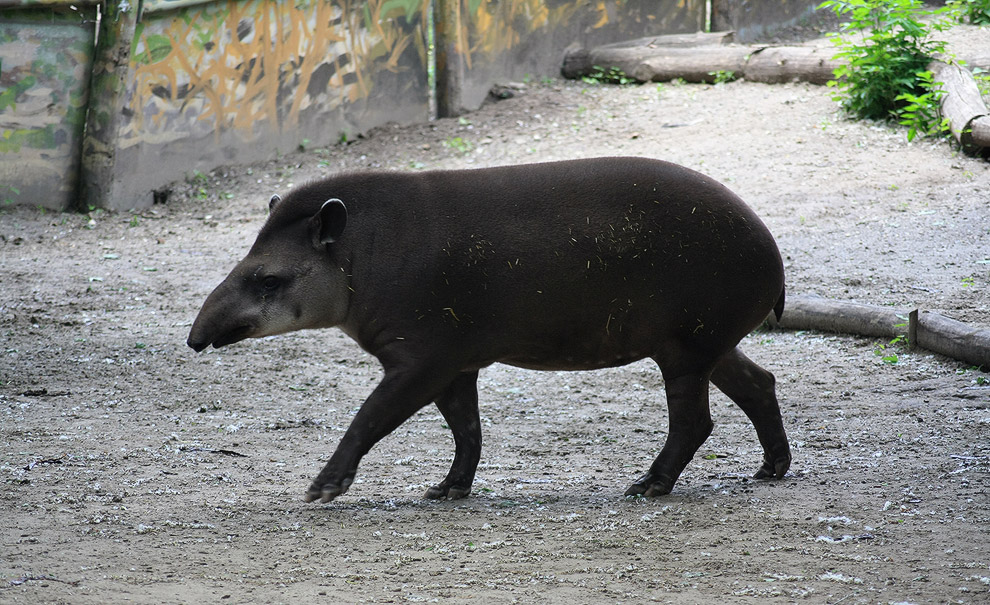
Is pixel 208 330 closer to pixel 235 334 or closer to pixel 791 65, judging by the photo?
pixel 235 334

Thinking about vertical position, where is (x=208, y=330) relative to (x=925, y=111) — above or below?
above

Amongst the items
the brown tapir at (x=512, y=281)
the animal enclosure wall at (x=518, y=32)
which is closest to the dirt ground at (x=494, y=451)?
the brown tapir at (x=512, y=281)

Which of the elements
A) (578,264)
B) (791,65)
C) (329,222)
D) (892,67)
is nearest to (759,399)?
(578,264)

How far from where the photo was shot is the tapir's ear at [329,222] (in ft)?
15.2

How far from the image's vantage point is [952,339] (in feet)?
20.6

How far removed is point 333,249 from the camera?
15.5ft

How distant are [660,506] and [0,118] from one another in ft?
25.1

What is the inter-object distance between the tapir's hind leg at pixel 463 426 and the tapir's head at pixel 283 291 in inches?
23.5

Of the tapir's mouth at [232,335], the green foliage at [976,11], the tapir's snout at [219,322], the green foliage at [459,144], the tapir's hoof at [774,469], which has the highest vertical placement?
the green foliage at [976,11]

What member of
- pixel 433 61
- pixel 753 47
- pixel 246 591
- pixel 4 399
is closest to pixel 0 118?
pixel 4 399

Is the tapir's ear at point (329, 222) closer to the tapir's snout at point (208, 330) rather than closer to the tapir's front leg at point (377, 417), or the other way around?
the tapir's snout at point (208, 330)

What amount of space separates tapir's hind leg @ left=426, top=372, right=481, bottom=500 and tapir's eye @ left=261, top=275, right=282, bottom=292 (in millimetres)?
837

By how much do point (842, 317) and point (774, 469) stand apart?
2.44m

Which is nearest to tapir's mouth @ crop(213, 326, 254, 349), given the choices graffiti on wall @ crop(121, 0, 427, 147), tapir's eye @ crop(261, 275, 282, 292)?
tapir's eye @ crop(261, 275, 282, 292)
